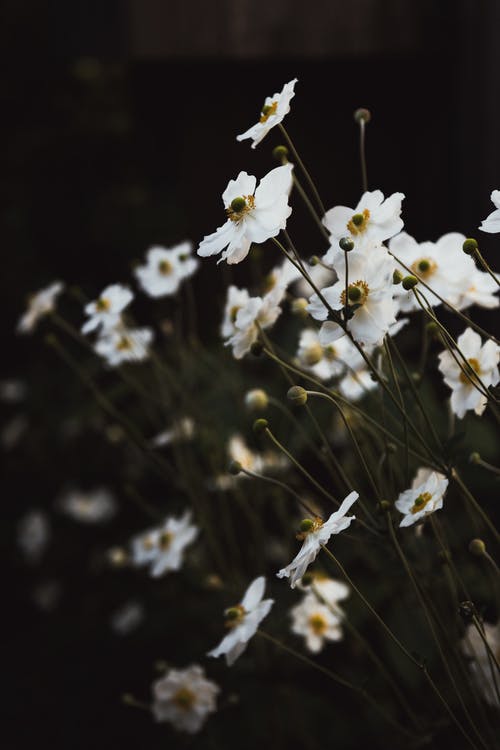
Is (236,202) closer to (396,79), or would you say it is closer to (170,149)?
(396,79)

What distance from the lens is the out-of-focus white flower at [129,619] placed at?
185cm

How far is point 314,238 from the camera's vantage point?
198 centimetres

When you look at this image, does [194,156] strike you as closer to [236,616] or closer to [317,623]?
[317,623]

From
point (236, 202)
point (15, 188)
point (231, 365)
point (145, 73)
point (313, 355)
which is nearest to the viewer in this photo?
point (236, 202)

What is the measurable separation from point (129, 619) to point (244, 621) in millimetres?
1165

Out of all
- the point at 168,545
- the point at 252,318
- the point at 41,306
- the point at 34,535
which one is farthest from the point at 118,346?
the point at 34,535

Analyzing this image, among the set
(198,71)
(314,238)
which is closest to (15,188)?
(198,71)

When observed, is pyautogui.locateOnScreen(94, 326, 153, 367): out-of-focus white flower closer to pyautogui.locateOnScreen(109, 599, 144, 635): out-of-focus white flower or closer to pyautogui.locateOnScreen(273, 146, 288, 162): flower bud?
pyautogui.locateOnScreen(273, 146, 288, 162): flower bud

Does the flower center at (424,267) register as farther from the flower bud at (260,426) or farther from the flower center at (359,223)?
the flower bud at (260,426)

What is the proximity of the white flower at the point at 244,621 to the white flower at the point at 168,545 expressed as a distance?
20 centimetres

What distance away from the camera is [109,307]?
3.22 ft

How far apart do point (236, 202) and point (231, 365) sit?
0.63m

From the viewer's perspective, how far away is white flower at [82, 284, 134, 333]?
0.97 metres

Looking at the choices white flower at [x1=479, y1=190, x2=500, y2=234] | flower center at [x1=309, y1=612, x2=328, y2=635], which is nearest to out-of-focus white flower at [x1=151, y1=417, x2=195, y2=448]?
flower center at [x1=309, y1=612, x2=328, y2=635]
